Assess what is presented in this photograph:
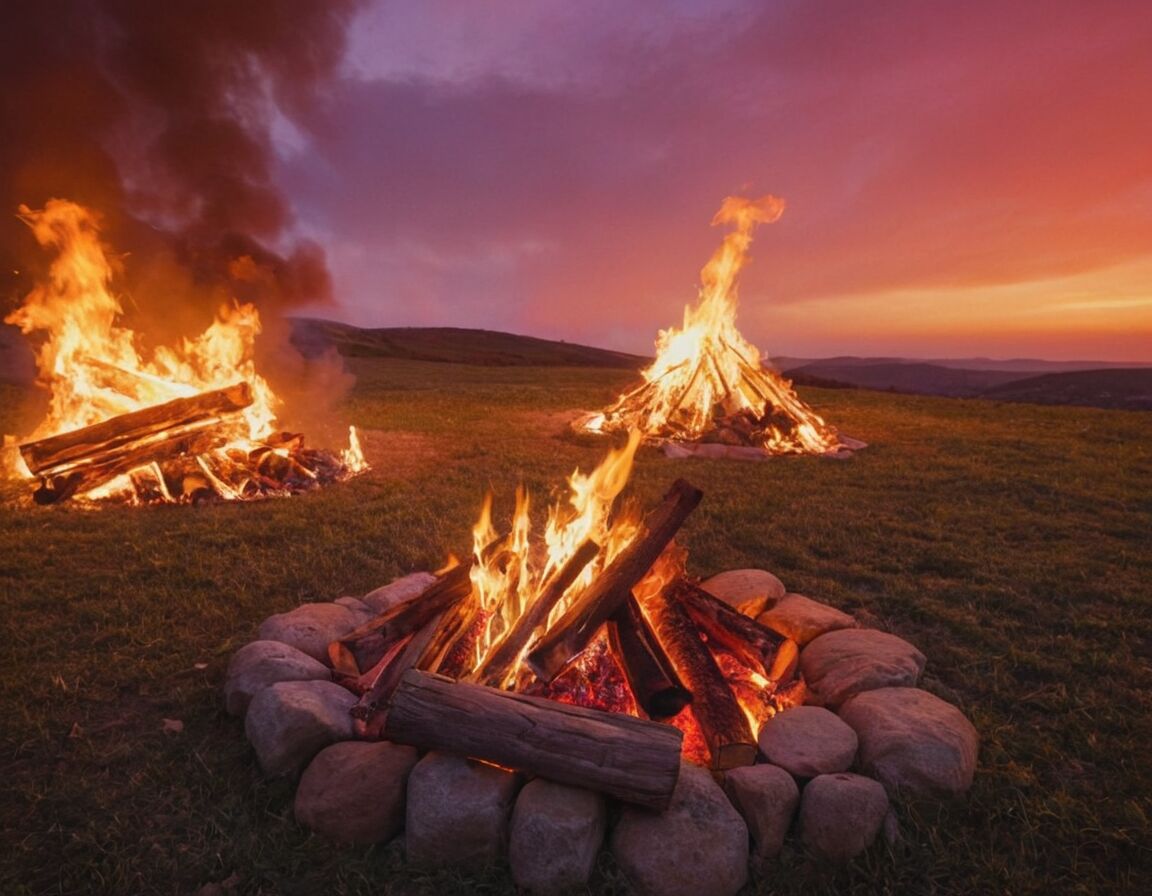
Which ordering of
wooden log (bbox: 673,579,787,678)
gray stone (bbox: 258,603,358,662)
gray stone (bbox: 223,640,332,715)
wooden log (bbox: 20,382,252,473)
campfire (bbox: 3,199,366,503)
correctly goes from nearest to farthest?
gray stone (bbox: 223,640,332,715)
wooden log (bbox: 673,579,787,678)
gray stone (bbox: 258,603,358,662)
wooden log (bbox: 20,382,252,473)
campfire (bbox: 3,199,366,503)

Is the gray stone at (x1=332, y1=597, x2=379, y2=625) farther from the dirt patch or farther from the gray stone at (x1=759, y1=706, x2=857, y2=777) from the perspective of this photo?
the dirt patch

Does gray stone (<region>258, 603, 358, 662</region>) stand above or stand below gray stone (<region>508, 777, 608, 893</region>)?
above

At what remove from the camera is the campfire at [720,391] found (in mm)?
13711

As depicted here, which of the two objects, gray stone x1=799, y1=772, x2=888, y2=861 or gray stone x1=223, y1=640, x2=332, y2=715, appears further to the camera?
gray stone x1=223, y1=640, x2=332, y2=715

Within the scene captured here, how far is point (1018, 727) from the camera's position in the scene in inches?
165

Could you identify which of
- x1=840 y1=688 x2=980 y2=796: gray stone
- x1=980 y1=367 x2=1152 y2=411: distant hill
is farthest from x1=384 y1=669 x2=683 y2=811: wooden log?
x1=980 y1=367 x2=1152 y2=411: distant hill

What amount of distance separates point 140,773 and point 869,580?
6.40 m

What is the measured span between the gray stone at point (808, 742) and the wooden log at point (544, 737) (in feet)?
2.32

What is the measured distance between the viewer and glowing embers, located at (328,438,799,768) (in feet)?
12.3

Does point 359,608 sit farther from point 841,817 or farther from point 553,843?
point 841,817

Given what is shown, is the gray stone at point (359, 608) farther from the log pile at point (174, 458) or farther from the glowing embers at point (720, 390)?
the glowing embers at point (720, 390)

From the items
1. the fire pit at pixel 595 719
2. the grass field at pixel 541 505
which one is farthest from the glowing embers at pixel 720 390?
the fire pit at pixel 595 719

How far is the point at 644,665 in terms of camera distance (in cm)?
387

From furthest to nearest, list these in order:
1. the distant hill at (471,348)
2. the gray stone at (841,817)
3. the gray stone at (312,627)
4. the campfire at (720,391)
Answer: the distant hill at (471,348)
the campfire at (720,391)
the gray stone at (312,627)
the gray stone at (841,817)
